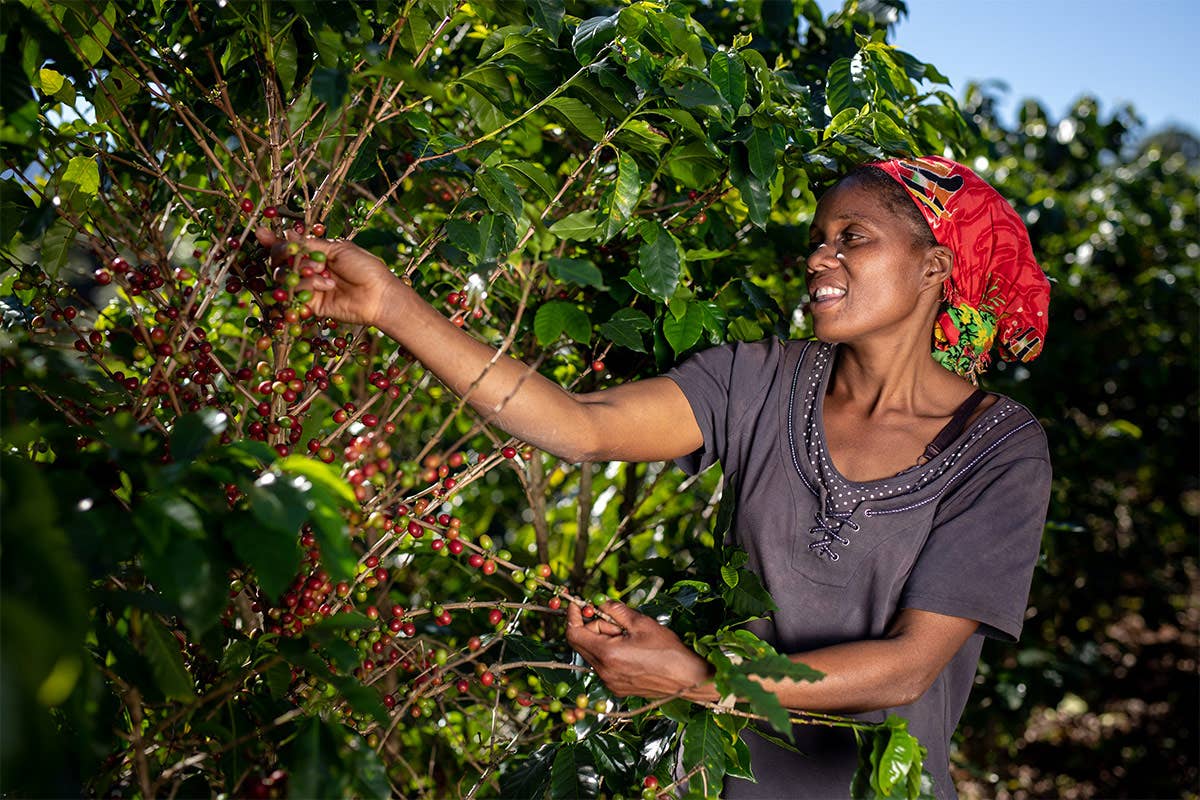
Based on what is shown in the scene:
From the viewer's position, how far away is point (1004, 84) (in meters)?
4.86

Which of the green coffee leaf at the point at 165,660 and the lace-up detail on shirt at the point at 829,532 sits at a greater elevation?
the lace-up detail on shirt at the point at 829,532

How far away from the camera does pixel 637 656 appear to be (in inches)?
61.1

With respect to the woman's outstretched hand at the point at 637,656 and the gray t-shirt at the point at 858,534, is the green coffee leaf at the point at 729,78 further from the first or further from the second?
the woman's outstretched hand at the point at 637,656

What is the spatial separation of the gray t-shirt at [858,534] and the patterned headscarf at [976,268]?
0.23 meters

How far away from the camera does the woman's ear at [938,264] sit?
2.02m

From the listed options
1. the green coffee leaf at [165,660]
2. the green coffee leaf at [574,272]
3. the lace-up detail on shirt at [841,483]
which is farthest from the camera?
the lace-up detail on shirt at [841,483]

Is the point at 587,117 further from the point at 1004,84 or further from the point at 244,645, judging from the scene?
the point at 1004,84

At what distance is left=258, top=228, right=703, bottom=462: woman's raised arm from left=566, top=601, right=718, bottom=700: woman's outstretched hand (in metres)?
0.33

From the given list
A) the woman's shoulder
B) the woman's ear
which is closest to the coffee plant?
the woman's ear

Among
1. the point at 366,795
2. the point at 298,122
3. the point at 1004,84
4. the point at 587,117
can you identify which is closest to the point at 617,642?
the point at 366,795

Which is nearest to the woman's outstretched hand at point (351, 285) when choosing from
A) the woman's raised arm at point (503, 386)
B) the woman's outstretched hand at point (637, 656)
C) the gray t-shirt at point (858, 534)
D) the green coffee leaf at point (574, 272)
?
the woman's raised arm at point (503, 386)

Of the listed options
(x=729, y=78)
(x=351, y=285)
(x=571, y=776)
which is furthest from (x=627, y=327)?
(x=571, y=776)

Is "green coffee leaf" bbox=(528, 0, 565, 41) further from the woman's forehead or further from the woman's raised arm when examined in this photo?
the woman's forehead

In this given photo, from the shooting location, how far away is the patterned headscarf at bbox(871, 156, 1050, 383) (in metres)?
1.99
